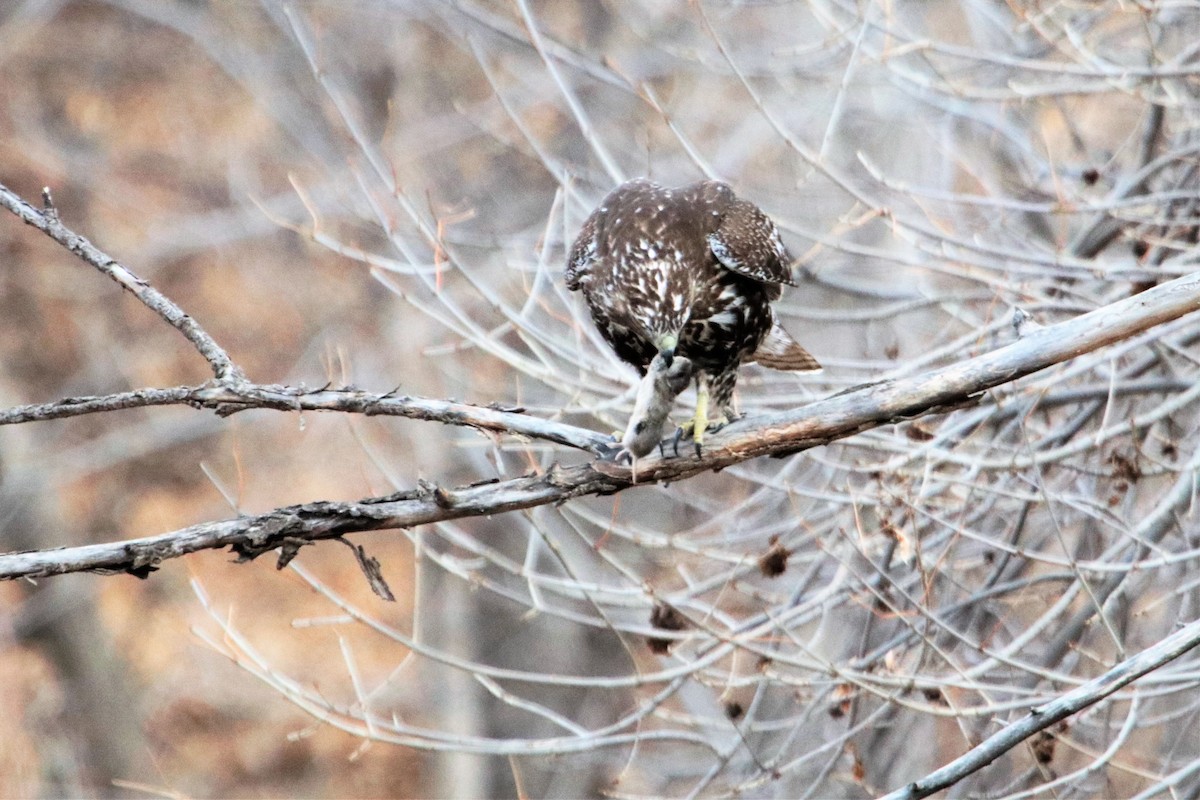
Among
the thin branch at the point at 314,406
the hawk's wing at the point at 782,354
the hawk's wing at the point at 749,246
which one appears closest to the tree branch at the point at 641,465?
the thin branch at the point at 314,406

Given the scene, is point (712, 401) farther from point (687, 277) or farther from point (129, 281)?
point (129, 281)

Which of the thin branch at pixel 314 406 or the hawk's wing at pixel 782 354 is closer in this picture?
the thin branch at pixel 314 406

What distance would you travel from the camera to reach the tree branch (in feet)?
9.73

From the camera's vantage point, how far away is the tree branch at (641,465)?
117 inches

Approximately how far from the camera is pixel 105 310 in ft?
38.3

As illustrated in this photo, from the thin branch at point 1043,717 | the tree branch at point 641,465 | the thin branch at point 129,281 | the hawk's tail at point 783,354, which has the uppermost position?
the hawk's tail at point 783,354

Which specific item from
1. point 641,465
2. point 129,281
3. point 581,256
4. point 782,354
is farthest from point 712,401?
point 129,281

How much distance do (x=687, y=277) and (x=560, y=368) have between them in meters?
2.39

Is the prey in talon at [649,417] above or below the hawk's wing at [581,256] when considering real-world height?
below

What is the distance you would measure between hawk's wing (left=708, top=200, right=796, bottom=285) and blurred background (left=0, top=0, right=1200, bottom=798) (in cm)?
20

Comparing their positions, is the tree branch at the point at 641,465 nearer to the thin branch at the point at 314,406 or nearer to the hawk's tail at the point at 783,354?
the thin branch at the point at 314,406

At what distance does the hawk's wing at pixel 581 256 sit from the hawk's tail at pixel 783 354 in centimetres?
77

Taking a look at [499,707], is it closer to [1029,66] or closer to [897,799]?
[1029,66]

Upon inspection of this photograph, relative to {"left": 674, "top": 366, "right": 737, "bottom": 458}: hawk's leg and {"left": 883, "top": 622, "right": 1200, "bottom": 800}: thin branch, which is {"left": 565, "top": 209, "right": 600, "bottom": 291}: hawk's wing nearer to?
{"left": 674, "top": 366, "right": 737, "bottom": 458}: hawk's leg
